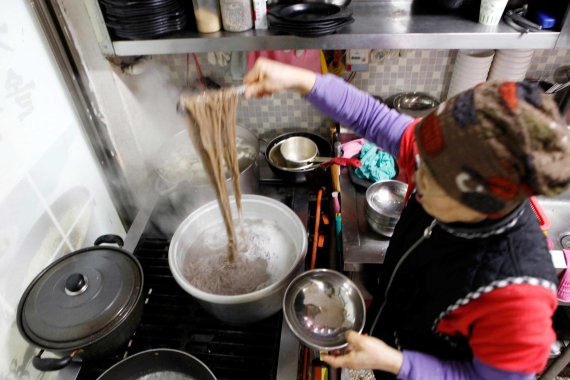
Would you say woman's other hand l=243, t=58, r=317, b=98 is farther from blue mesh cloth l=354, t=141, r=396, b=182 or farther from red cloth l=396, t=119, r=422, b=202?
blue mesh cloth l=354, t=141, r=396, b=182

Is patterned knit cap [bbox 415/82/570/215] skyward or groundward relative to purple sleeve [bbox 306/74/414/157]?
skyward

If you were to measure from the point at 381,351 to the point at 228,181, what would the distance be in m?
1.17

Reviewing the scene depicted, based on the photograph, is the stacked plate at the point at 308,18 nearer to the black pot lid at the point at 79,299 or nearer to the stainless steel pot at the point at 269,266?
the stainless steel pot at the point at 269,266

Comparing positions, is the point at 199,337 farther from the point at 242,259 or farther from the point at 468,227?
the point at 468,227

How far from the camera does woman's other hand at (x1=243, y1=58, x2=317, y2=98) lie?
1561 millimetres

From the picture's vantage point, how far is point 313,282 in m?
1.69

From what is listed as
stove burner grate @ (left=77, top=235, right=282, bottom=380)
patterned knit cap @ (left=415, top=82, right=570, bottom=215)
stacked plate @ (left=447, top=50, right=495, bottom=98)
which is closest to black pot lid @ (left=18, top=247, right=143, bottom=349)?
stove burner grate @ (left=77, top=235, right=282, bottom=380)

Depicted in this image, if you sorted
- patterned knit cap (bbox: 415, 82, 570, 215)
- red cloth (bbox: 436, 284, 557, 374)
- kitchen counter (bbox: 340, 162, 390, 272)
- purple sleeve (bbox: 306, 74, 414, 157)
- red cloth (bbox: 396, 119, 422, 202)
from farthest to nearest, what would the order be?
kitchen counter (bbox: 340, 162, 390, 272), purple sleeve (bbox: 306, 74, 414, 157), red cloth (bbox: 396, 119, 422, 202), red cloth (bbox: 436, 284, 557, 374), patterned knit cap (bbox: 415, 82, 570, 215)

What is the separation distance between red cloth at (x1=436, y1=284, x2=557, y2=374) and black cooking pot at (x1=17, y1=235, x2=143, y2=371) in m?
1.33

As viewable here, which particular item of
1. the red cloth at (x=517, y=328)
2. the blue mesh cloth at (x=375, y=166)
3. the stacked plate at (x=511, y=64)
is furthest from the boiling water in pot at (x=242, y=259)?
the stacked plate at (x=511, y=64)

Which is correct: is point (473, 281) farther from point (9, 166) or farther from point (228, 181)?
point (9, 166)

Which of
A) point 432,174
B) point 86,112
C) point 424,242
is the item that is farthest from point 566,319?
point 86,112

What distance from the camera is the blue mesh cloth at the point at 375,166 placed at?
7.66ft

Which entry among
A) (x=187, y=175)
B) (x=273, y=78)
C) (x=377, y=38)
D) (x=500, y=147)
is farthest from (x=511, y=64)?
(x=187, y=175)
